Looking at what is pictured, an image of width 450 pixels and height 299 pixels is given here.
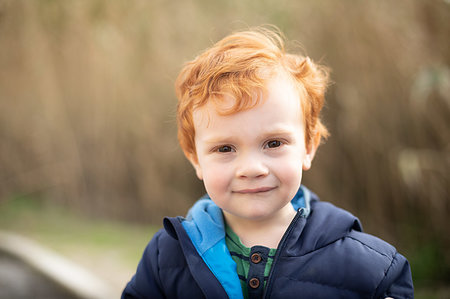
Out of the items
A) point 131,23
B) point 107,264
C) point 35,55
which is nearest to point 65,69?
point 35,55

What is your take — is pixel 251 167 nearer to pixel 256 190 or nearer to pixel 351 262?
pixel 256 190

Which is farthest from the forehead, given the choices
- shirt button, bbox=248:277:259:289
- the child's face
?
shirt button, bbox=248:277:259:289

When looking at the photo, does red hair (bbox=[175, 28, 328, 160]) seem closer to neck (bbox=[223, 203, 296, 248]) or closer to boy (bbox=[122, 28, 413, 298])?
boy (bbox=[122, 28, 413, 298])

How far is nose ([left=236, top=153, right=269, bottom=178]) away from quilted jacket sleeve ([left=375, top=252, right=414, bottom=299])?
40cm

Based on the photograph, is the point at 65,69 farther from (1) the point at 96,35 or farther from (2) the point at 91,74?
(1) the point at 96,35

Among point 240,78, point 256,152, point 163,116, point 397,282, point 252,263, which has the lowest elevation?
point 397,282

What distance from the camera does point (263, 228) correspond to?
122 cm

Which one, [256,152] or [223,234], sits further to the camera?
[223,234]

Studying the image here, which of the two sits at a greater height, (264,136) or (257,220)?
(264,136)

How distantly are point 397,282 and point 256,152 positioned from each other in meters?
0.50

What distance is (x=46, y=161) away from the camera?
154 inches

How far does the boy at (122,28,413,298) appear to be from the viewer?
1104 mm

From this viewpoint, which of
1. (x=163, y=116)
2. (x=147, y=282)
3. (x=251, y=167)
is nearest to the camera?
(x=251, y=167)

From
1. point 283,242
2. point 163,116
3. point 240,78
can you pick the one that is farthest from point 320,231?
point 163,116
